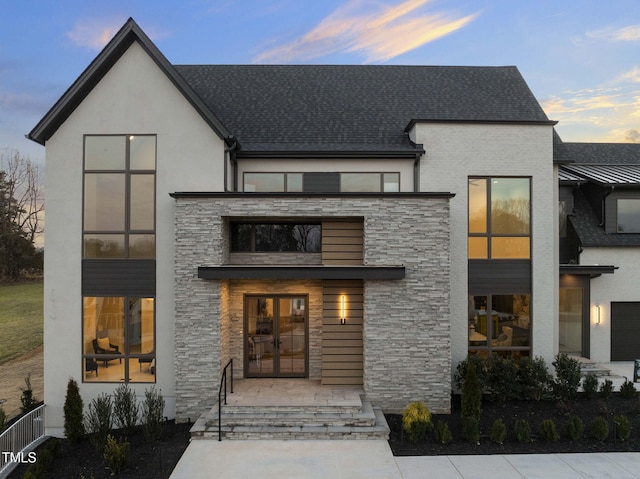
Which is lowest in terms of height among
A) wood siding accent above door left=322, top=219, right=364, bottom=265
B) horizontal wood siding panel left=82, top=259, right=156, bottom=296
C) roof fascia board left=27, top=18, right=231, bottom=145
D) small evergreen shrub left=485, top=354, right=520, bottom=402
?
small evergreen shrub left=485, top=354, right=520, bottom=402

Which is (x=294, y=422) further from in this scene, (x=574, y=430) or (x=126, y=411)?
(x=574, y=430)

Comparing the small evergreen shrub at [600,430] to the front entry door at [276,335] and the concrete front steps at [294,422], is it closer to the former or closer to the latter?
the concrete front steps at [294,422]

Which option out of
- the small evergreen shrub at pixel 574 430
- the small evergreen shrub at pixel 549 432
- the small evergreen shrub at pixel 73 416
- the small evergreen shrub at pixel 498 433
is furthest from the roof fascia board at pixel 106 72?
the small evergreen shrub at pixel 574 430

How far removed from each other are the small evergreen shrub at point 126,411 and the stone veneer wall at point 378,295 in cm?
115

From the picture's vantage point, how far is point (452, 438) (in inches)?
356

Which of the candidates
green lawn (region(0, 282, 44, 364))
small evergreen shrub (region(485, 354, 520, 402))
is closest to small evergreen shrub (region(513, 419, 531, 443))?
small evergreen shrub (region(485, 354, 520, 402))

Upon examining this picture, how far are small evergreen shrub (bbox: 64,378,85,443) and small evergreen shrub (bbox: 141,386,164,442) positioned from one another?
1.49 metres

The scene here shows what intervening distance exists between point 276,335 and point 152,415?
4080mm

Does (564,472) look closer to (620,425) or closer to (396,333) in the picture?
(620,425)

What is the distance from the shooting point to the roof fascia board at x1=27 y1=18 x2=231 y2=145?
429 inches

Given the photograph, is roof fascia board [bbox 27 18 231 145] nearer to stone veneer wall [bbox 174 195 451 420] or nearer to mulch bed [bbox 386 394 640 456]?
stone veneer wall [bbox 174 195 451 420]

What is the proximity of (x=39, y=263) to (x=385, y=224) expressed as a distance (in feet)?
158

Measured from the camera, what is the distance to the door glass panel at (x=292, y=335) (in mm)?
12320

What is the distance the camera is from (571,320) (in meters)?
15.1
